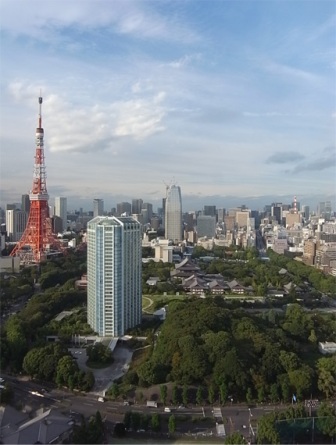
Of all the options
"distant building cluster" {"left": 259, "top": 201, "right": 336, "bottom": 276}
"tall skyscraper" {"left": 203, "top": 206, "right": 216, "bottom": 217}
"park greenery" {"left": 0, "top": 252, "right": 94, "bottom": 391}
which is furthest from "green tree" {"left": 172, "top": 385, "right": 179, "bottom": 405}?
"tall skyscraper" {"left": 203, "top": 206, "right": 216, "bottom": 217}

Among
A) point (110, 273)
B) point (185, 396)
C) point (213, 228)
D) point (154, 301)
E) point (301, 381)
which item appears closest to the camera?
point (185, 396)

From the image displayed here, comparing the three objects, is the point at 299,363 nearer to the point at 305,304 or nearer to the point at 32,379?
the point at 32,379

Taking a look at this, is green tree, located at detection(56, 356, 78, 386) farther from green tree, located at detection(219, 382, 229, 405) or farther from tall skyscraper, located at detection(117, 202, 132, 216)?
tall skyscraper, located at detection(117, 202, 132, 216)

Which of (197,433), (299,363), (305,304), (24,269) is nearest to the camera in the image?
(197,433)

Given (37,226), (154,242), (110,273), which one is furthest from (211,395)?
(154,242)

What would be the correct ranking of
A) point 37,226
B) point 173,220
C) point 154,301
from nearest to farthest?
point 154,301
point 37,226
point 173,220

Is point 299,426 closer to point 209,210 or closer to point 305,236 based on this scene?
point 305,236

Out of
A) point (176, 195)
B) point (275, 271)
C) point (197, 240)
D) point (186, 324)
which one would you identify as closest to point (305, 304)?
point (275, 271)
